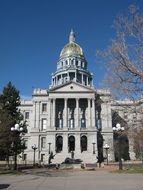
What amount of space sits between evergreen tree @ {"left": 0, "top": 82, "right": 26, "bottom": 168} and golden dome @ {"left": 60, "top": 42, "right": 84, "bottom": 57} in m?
61.1

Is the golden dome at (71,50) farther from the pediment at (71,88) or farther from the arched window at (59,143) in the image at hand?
the arched window at (59,143)

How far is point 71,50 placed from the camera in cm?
10881

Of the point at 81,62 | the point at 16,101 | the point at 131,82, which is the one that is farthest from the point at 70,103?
the point at 131,82

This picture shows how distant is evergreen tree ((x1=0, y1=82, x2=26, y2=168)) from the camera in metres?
41.1

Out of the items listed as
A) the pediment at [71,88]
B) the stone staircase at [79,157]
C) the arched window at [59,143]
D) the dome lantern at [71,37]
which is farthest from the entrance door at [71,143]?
the dome lantern at [71,37]

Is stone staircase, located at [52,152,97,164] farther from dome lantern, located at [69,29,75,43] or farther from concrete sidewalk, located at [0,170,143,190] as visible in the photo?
concrete sidewalk, located at [0,170,143,190]

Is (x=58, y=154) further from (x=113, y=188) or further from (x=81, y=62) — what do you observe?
(x=113, y=188)

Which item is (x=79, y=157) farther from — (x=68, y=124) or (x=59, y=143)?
(x=68, y=124)

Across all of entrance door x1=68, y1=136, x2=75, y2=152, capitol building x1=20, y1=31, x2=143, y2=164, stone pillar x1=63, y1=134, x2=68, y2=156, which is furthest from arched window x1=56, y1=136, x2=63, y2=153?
entrance door x1=68, y1=136, x2=75, y2=152

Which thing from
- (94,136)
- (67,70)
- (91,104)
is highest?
(67,70)

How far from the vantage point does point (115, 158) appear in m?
84.1

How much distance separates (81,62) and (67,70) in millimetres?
6985

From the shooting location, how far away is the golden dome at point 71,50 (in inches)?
4272

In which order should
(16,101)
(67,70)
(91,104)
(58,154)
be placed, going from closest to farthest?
(16,101), (58,154), (91,104), (67,70)
